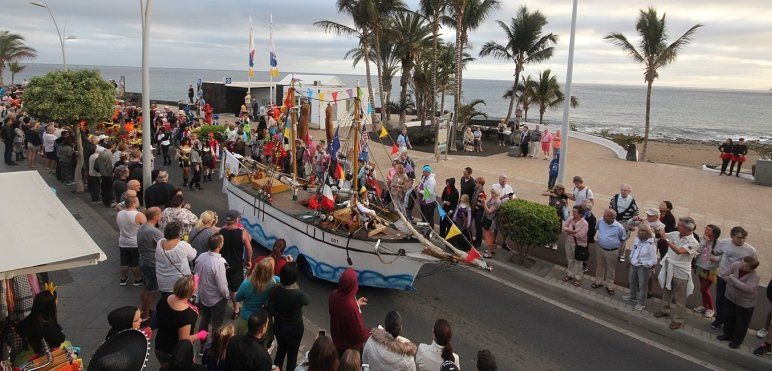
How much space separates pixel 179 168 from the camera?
17.5 meters

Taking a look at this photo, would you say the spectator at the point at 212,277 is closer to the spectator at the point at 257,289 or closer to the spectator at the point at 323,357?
the spectator at the point at 257,289

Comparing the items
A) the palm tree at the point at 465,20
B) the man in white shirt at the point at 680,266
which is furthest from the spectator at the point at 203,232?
the palm tree at the point at 465,20

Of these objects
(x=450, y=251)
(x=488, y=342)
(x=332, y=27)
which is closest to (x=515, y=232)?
(x=450, y=251)

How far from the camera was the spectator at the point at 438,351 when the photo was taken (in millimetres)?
4172

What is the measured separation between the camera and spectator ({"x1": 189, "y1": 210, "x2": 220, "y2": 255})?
6.55m

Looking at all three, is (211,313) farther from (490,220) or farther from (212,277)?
(490,220)

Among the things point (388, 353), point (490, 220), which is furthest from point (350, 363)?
point (490, 220)

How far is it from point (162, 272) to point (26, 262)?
193 centimetres

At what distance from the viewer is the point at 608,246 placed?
816 centimetres

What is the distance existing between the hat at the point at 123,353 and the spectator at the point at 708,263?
7467mm

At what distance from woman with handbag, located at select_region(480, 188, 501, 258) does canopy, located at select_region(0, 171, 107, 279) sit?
6923 mm

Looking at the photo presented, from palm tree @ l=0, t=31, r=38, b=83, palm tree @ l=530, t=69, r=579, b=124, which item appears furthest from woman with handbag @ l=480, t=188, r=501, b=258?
palm tree @ l=0, t=31, r=38, b=83

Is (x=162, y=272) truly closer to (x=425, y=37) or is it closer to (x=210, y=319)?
(x=210, y=319)

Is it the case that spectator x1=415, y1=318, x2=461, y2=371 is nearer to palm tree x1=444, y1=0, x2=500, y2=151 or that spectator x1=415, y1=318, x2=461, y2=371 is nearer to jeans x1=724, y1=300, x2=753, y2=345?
jeans x1=724, y1=300, x2=753, y2=345
